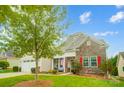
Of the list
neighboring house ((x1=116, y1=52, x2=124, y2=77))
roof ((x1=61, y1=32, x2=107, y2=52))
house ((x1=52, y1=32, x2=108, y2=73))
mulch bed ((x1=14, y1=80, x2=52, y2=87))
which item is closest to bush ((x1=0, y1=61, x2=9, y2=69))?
mulch bed ((x1=14, y1=80, x2=52, y2=87))

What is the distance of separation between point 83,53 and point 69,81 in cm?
134

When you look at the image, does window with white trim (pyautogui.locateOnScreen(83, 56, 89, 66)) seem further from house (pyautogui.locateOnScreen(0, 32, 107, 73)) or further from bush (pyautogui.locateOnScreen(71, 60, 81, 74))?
bush (pyautogui.locateOnScreen(71, 60, 81, 74))

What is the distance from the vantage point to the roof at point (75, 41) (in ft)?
40.3

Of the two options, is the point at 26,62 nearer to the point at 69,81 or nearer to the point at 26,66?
the point at 26,66

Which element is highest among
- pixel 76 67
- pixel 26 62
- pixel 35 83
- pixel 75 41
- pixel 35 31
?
pixel 35 31

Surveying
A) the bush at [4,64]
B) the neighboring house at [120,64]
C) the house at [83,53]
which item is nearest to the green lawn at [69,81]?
the neighboring house at [120,64]

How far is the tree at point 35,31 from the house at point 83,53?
18.8 inches

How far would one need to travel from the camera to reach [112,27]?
1202 centimetres

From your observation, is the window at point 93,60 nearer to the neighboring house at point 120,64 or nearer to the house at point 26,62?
the neighboring house at point 120,64

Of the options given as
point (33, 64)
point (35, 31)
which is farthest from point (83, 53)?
point (35, 31)

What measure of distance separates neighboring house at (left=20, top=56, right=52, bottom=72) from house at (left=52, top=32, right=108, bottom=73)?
17 cm

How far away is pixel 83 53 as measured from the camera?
507 inches

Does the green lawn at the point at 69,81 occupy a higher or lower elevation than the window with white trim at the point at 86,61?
lower
